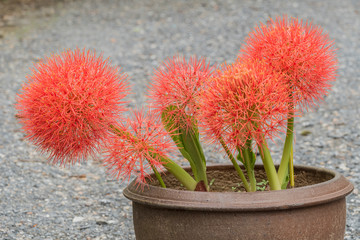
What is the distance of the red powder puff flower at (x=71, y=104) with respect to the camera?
1.31 metres

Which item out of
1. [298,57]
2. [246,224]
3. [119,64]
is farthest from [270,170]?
[119,64]

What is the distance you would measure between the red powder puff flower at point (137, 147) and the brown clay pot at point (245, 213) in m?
0.09

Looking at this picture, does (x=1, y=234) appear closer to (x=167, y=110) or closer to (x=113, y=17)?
(x=167, y=110)

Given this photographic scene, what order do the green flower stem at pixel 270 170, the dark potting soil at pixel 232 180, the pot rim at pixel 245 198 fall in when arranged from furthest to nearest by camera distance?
1. the dark potting soil at pixel 232 180
2. the green flower stem at pixel 270 170
3. the pot rim at pixel 245 198

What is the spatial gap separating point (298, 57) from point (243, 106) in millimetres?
273

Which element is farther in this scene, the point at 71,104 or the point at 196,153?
the point at 196,153

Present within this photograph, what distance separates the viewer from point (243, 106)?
4.17ft

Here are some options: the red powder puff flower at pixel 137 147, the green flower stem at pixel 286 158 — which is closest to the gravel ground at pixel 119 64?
the green flower stem at pixel 286 158

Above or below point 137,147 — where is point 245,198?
below

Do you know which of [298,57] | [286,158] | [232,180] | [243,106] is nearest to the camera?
[243,106]

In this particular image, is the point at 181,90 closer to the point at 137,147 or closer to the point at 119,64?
the point at 137,147

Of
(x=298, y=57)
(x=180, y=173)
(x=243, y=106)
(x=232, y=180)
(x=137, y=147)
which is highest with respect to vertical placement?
(x=298, y=57)

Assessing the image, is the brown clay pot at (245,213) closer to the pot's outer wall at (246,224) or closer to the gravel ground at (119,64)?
the pot's outer wall at (246,224)

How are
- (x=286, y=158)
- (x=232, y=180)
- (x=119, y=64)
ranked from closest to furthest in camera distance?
(x=286, y=158)
(x=232, y=180)
(x=119, y=64)
